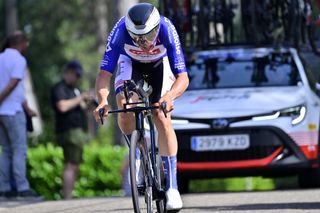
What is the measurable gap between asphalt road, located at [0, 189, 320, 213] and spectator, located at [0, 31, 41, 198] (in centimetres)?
63

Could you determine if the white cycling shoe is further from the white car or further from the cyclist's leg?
the white car

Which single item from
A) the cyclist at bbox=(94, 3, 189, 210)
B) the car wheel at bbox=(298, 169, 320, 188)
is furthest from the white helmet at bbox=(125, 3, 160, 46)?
the car wheel at bbox=(298, 169, 320, 188)

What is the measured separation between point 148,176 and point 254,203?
10.9 feet

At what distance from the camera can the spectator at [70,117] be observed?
15.9m

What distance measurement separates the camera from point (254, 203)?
12367mm

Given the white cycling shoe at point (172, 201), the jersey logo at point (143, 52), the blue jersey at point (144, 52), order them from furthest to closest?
1. the jersey logo at point (143, 52)
2. the blue jersey at point (144, 52)
3. the white cycling shoe at point (172, 201)

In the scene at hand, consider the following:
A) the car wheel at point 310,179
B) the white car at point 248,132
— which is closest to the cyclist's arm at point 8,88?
the white car at point 248,132

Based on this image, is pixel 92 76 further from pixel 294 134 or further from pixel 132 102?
pixel 132 102

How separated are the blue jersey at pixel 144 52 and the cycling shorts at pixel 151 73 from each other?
0.22ft

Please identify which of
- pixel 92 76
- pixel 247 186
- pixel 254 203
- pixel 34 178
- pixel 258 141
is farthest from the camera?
pixel 92 76

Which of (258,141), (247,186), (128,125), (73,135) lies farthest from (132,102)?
(247,186)

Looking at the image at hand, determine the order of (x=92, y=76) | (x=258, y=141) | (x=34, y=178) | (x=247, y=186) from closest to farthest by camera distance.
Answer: (x=258, y=141) → (x=34, y=178) → (x=247, y=186) → (x=92, y=76)

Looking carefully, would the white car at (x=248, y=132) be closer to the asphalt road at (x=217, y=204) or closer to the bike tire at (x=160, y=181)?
the asphalt road at (x=217, y=204)

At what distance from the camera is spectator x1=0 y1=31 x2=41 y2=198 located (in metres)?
14.4
